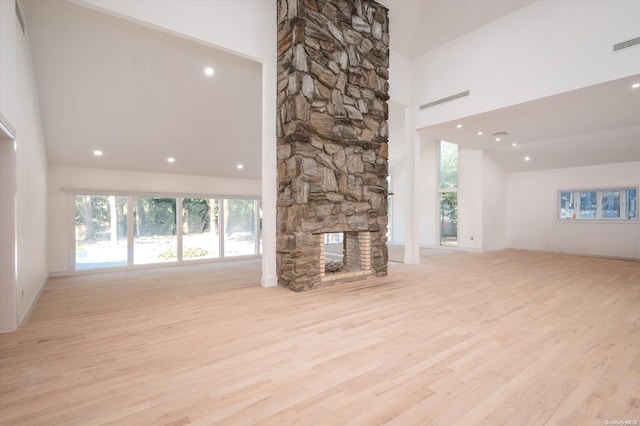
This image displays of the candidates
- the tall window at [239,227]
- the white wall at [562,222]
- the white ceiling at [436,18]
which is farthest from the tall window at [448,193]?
the tall window at [239,227]

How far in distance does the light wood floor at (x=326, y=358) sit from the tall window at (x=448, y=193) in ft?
19.1

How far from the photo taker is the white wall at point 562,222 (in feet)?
27.2

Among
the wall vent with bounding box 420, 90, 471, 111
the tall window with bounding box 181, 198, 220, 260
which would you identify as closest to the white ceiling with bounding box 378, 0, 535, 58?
the wall vent with bounding box 420, 90, 471, 111

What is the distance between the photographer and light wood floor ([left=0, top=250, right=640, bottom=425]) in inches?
69.6

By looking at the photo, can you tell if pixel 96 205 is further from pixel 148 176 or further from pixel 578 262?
pixel 578 262

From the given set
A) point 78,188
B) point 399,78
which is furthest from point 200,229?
point 399,78

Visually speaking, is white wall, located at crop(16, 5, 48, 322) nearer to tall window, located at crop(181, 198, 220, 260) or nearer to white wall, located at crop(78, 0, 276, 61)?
white wall, located at crop(78, 0, 276, 61)

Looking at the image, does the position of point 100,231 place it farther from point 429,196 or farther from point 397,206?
point 397,206

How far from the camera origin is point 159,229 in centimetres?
713

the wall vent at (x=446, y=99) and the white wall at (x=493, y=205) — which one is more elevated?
the wall vent at (x=446, y=99)

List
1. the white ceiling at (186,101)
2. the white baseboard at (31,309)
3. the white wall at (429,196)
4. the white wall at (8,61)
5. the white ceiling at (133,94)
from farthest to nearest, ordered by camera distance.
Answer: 1. the white wall at (429,196)
2. the white ceiling at (186,101)
3. the white ceiling at (133,94)
4. the white baseboard at (31,309)
5. the white wall at (8,61)

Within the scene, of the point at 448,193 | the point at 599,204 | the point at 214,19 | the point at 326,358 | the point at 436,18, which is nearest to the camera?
the point at 326,358

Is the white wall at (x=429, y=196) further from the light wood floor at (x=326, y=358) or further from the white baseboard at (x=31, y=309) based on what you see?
→ the white baseboard at (x=31, y=309)

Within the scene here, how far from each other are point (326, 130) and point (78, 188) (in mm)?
5266
